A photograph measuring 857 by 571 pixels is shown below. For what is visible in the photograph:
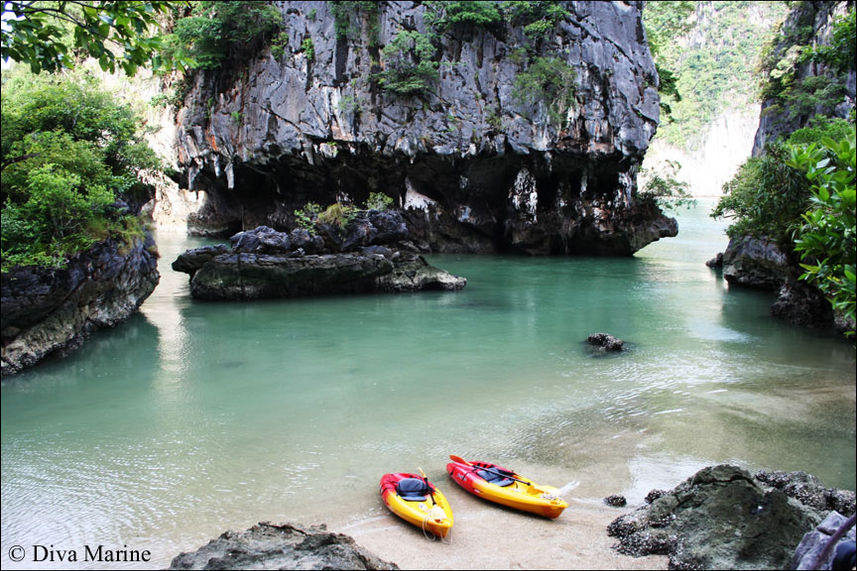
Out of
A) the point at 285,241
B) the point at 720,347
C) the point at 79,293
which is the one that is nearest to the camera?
the point at 79,293

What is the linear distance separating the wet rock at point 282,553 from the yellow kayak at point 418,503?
3.04 ft

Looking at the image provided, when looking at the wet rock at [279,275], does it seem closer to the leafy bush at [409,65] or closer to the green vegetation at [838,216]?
the leafy bush at [409,65]

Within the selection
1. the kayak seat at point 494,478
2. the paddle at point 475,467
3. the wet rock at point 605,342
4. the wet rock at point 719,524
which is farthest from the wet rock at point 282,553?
the wet rock at point 605,342

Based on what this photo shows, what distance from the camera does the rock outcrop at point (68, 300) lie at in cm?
927

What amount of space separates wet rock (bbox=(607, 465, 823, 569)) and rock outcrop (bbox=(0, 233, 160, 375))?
9.37 m

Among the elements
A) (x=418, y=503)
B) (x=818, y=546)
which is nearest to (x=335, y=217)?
(x=418, y=503)

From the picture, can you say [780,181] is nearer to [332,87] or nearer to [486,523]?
[486,523]

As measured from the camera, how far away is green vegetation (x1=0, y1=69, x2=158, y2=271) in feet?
31.4

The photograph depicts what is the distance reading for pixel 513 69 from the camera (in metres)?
23.8

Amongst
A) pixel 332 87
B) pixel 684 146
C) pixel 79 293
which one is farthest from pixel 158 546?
pixel 684 146

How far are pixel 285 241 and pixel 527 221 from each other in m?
12.9

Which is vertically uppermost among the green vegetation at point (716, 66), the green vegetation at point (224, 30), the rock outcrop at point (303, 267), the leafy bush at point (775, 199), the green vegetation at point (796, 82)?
the green vegetation at point (716, 66)

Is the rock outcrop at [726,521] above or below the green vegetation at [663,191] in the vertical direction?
below

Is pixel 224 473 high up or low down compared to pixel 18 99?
down
